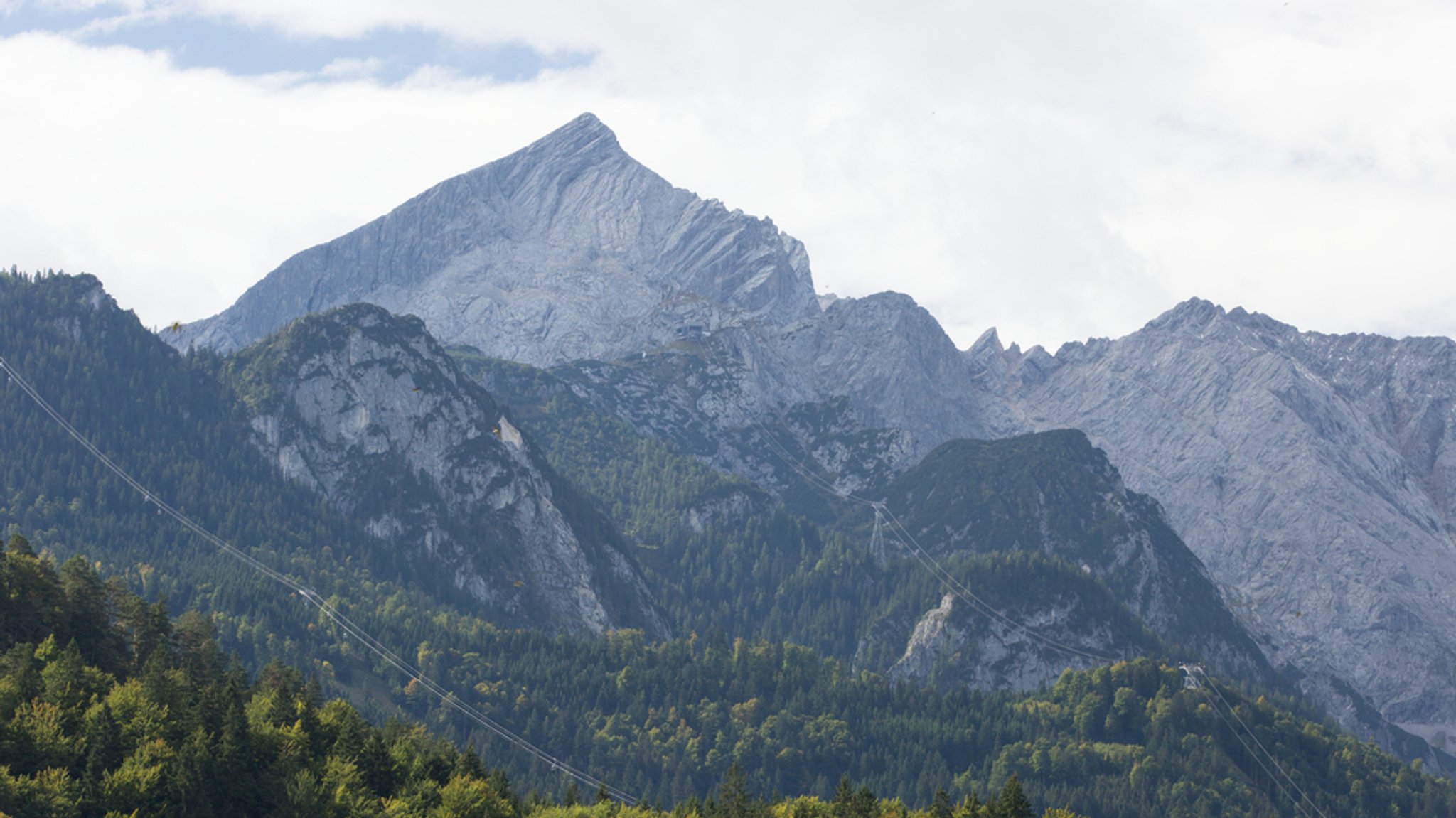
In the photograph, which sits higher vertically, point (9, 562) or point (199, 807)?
point (9, 562)

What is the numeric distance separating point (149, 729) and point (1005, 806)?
7213 cm

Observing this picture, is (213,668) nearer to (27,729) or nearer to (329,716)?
(329,716)

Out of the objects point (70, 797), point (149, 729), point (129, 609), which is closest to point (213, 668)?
point (129, 609)

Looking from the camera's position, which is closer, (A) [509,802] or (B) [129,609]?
(A) [509,802]

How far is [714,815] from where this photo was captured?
563 ft

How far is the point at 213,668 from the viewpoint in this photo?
181875mm

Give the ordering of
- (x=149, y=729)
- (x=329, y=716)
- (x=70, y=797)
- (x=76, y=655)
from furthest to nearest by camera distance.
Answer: (x=329, y=716), (x=76, y=655), (x=149, y=729), (x=70, y=797)

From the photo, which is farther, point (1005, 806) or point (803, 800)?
point (803, 800)

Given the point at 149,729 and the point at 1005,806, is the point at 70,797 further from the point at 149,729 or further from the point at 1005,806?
the point at 1005,806

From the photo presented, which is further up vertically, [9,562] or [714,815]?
[9,562]

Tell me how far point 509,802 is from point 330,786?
808 inches

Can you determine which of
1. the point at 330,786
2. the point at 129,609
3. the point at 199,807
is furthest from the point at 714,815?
the point at 129,609

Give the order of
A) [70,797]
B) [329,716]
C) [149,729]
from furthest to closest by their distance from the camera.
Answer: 1. [329,716]
2. [149,729]
3. [70,797]

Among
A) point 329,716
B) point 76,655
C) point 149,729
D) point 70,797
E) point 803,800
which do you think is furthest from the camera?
point 803,800
